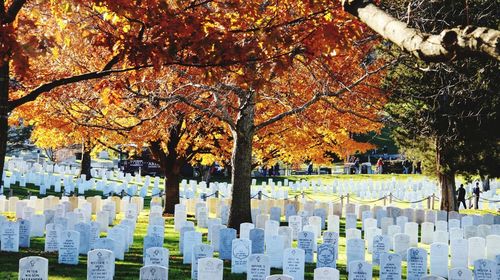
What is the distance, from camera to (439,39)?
4473mm

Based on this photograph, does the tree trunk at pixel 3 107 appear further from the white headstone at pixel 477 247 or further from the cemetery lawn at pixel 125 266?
the white headstone at pixel 477 247

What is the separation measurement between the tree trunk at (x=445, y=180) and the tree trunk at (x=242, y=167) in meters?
9.62

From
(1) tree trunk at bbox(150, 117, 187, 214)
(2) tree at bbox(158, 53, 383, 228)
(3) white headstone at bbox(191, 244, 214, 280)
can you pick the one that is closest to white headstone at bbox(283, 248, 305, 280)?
(3) white headstone at bbox(191, 244, 214, 280)

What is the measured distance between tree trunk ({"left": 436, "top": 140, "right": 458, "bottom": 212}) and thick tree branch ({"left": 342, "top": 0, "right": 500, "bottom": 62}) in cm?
2015

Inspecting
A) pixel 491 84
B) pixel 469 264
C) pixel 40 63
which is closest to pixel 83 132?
pixel 40 63

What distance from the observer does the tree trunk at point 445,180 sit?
24.6 m

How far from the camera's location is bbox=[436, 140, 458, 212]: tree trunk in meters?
24.6

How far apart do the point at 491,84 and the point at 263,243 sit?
1239cm

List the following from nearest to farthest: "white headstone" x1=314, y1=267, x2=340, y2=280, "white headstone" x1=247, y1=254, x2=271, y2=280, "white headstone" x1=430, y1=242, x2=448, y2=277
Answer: "white headstone" x1=314, y1=267, x2=340, y2=280 → "white headstone" x1=247, y1=254, x2=271, y2=280 → "white headstone" x1=430, y1=242, x2=448, y2=277

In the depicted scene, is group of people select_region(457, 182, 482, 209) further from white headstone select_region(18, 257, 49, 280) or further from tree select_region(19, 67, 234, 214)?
white headstone select_region(18, 257, 49, 280)

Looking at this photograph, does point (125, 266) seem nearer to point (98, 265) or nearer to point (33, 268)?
point (98, 265)

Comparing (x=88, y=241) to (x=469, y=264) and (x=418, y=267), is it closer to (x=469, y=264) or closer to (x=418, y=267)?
(x=418, y=267)

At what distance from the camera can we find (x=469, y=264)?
550 inches

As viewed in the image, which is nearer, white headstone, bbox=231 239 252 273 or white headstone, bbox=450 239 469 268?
white headstone, bbox=231 239 252 273
